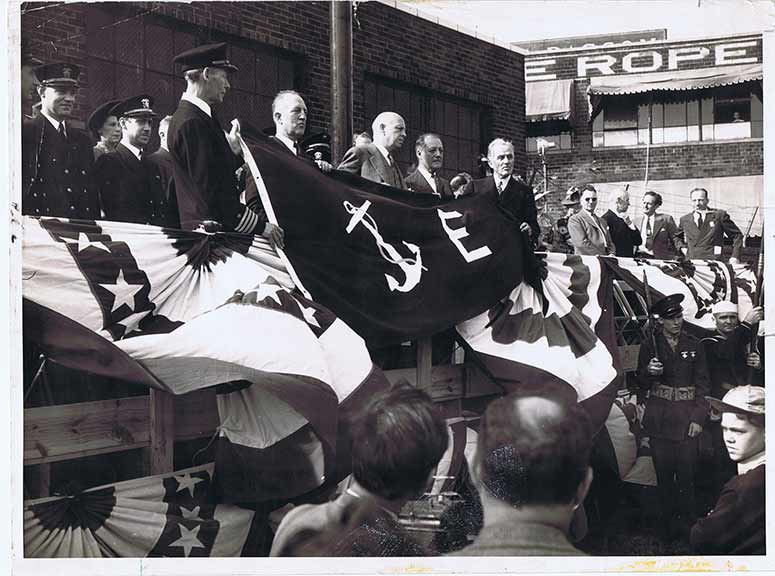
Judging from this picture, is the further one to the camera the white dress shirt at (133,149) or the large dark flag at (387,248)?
the large dark flag at (387,248)

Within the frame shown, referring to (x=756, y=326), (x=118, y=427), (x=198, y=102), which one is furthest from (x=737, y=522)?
(x=198, y=102)

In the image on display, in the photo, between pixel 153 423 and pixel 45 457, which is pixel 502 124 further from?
pixel 45 457

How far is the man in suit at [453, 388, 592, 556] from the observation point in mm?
5449

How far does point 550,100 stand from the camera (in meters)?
5.99

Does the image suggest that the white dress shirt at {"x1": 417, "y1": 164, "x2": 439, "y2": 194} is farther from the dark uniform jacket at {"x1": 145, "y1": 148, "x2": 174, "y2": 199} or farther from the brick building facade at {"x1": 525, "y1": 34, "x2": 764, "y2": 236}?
the dark uniform jacket at {"x1": 145, "y1": 148, "x2": 174, "y2": 199}

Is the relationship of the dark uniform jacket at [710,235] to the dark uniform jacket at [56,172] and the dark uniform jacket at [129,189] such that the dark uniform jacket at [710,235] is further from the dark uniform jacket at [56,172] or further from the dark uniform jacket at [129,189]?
the dark uniform jacket at [56,172]

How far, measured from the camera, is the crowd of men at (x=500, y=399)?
5195 millimetres

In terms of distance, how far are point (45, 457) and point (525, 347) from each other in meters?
2.67

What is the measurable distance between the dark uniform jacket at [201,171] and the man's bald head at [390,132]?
88 cm

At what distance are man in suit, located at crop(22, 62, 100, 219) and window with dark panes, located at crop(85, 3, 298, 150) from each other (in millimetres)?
143

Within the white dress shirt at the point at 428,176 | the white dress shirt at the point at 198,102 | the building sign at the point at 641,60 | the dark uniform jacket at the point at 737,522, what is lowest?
the dark uniform jacket at the point at 737,522

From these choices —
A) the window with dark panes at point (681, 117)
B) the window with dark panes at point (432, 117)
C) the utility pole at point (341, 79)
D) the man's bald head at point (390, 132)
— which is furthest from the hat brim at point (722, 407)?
the utility pole at point (341, 79)

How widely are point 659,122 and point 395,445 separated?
2.51m

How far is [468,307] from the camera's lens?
573 cm
